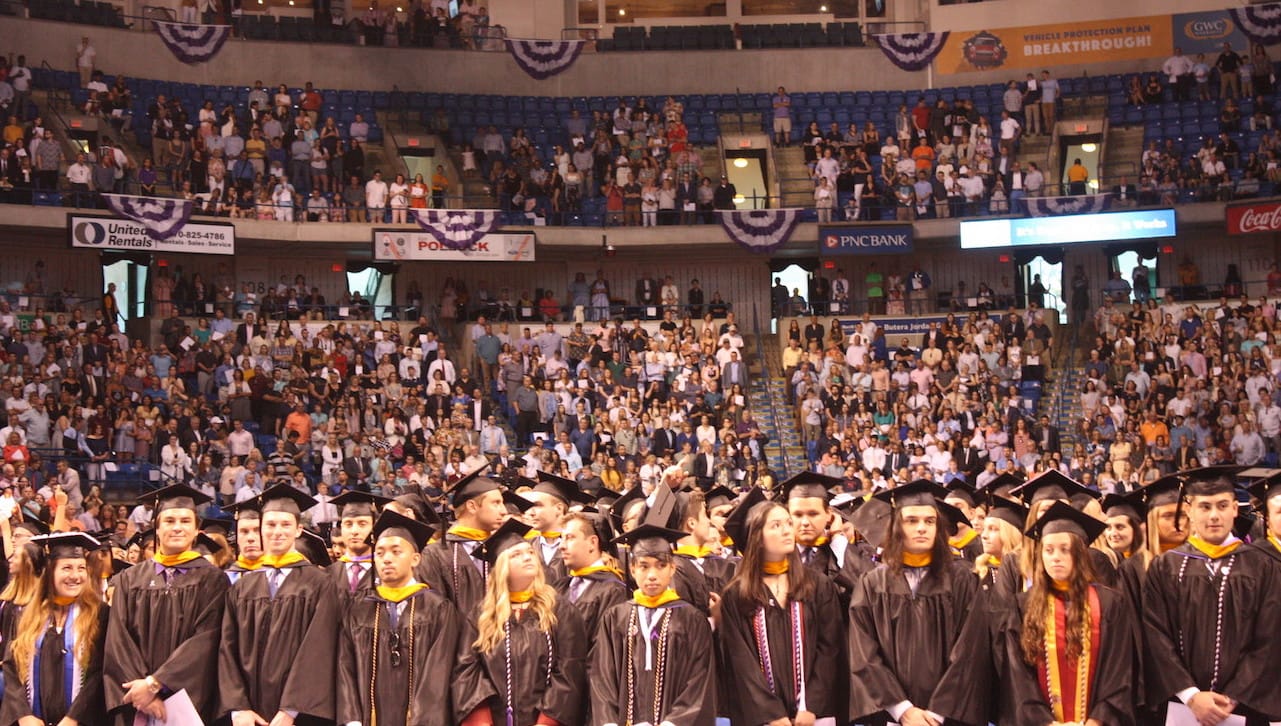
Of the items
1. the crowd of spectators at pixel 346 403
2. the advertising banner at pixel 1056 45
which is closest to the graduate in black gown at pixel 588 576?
the crowd of spectators at pixel 346 403

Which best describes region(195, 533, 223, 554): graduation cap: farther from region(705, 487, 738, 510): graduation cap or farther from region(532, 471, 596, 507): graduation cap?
region(705, 487, 738, 510): graduation cap

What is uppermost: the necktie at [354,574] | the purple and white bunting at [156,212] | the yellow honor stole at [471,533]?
the purple and white bunting at [156,212]

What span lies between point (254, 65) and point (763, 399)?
14198 millimetres

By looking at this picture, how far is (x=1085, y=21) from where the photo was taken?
34312 mm

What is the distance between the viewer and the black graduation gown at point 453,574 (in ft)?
29.3

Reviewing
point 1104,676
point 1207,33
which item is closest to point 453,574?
point 1104,676

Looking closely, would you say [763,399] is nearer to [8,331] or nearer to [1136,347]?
[1136,347]

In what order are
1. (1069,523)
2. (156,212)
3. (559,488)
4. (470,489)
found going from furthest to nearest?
(156,212), (559,488), (470,489), (1069,523)

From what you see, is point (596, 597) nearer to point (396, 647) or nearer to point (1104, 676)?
point (396, 647)

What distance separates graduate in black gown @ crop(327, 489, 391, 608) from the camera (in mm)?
8609

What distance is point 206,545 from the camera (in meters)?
9.90

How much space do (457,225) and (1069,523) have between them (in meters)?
22.3

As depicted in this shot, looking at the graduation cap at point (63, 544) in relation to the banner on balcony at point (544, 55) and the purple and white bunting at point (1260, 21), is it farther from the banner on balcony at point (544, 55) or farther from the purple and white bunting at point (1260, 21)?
the purple and white bunting at point (1260, 21)

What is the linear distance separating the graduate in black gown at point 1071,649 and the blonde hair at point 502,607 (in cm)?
244
